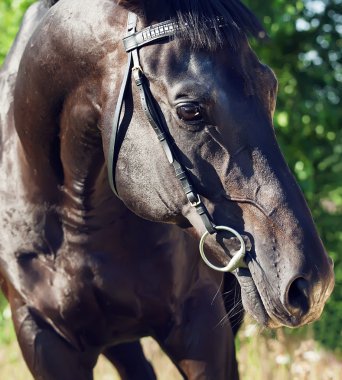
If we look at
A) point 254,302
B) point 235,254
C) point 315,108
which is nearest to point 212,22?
point 235,254

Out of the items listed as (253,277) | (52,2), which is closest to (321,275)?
(253,277)

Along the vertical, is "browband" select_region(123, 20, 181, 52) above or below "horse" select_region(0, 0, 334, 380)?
above

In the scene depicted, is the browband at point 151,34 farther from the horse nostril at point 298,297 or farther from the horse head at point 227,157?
the horse nostril at point 298,297

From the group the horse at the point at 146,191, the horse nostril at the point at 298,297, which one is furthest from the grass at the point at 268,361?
the horse nostril at the point at 298,297

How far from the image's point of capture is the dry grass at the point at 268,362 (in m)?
4.52

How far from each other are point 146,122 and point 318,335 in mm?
3253

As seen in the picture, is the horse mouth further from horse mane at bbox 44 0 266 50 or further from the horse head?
horse mane at bbox 44 0 266 50

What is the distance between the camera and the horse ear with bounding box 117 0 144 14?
8.87ft

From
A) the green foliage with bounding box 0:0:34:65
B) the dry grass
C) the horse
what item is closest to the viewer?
the horse

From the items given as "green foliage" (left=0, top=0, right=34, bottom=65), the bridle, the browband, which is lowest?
"green foliage" (left=0, top=0, right=34, bottom=65)

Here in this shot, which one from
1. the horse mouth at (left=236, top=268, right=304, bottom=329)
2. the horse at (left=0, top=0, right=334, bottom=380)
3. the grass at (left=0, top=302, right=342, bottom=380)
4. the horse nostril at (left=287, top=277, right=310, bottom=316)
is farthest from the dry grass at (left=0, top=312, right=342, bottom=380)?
the horse nostril at (left=287, top=277, right=310, bottom=316)

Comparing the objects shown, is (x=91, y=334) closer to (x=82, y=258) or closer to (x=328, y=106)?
(x=82, y=258)

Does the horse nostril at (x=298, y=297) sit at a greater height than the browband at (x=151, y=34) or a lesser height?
lesser

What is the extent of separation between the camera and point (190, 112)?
2.55 metres
